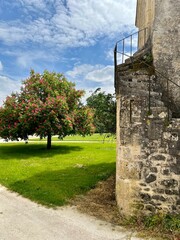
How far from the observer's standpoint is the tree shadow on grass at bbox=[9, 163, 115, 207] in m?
8.70

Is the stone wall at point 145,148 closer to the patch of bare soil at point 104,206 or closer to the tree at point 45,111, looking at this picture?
the patch of bare soil at point 104,206

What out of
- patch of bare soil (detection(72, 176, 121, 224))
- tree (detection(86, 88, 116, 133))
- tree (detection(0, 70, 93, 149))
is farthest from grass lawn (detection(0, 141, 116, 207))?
tree (detection(0, 70, 93, 149))

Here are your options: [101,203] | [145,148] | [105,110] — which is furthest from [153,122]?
[105,110]

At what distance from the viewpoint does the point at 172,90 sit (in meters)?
7.09

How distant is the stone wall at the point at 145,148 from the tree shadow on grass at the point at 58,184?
8.59ft

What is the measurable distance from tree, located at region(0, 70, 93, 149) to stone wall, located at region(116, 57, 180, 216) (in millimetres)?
12508

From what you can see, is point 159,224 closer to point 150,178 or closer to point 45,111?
point 150,178

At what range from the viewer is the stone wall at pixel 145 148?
6.39 metres

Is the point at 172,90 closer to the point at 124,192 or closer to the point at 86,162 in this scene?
the point at 124,192

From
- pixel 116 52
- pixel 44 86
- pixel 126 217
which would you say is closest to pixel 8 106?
pixel 44 86

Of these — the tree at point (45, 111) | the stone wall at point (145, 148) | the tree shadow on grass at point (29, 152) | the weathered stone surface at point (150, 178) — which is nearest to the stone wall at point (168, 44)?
the stone wall at point (145, 148)

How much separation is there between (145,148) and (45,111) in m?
13.6

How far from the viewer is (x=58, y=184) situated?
10.3m

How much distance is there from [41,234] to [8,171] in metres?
7.75
